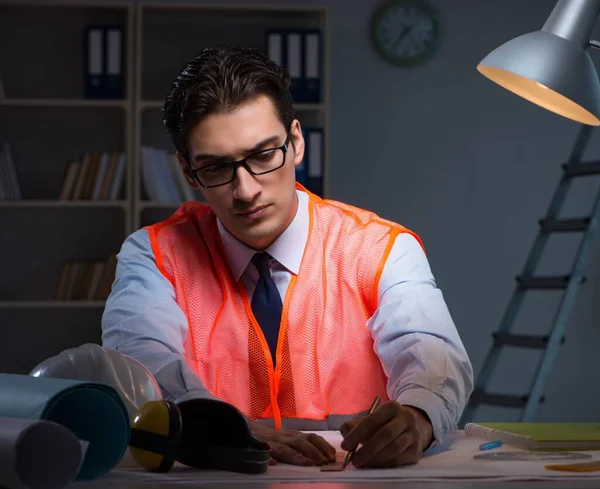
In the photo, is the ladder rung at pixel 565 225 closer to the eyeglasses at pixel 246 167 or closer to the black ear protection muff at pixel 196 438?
the eyeglasses at pixel 246 167

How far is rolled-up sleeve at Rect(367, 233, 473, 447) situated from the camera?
56.2 inches

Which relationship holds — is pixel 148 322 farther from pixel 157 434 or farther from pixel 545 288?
pixel 545 288

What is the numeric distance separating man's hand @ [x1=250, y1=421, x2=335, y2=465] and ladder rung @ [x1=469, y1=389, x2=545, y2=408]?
2926 millimetres

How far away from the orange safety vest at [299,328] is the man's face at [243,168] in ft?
0.45

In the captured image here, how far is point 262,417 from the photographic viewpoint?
183cm

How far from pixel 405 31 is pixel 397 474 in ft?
12.4

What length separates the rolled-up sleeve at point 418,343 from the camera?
1428 millimetres

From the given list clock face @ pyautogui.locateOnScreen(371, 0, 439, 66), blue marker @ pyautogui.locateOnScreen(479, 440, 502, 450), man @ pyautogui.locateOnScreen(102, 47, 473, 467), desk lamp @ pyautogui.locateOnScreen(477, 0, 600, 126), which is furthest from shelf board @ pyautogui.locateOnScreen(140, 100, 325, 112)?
blue marker @ pyautogui.locateOnScreen(479, 440, 502, 450)

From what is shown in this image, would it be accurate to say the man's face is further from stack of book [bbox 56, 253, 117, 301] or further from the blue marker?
stack of book [bbox 56, 253, 117, 301]

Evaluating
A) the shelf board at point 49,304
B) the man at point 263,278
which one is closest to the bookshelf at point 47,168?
the shelf board at point 49,304

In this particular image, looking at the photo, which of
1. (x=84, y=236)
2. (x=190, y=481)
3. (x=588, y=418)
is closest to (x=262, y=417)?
(x=190, y=481)

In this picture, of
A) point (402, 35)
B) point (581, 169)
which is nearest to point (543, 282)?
point (581, 169)

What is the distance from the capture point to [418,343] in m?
1.59

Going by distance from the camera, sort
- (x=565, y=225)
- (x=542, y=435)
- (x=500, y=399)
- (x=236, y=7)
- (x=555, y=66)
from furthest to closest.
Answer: (x=236, y=7), (x=565, y=225), (x=500, y=399), (x=555, y=66), (x=542, y=435)
